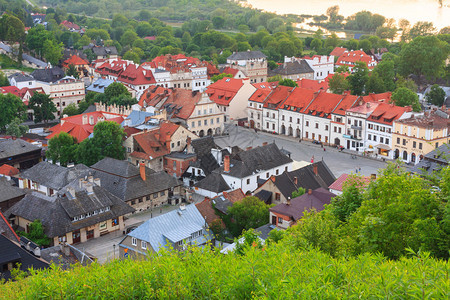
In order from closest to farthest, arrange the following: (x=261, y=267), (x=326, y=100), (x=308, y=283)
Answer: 1. (x=308, y=283)
2. (x=261, y=267)
3. (x=326, y=100)

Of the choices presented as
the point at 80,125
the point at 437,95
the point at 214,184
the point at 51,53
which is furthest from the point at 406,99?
the point at 51,53

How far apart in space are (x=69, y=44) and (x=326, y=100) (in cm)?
8176

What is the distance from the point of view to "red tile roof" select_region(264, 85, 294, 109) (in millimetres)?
69875

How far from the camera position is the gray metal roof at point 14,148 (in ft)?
172

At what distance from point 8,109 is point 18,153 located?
598 inches

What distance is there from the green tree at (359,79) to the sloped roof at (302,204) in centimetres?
4164

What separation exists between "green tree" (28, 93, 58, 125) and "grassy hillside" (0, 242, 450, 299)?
5896 cm

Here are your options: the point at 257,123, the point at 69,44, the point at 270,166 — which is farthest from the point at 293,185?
→ the point at 69,44

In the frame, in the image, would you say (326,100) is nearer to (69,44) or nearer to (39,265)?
(39,265)

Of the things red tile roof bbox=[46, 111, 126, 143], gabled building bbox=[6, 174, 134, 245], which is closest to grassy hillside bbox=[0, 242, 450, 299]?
gabled building bbox=[6, 174, 134, 245]

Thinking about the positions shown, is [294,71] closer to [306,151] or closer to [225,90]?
[225,90]

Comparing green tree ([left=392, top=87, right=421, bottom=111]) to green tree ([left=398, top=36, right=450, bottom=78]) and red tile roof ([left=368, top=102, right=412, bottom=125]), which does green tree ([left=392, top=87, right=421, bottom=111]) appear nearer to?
red tile roof ([left=368, top=102, right=412, bottom=125])

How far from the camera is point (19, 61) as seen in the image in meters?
102

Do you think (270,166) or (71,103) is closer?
(270,166)
